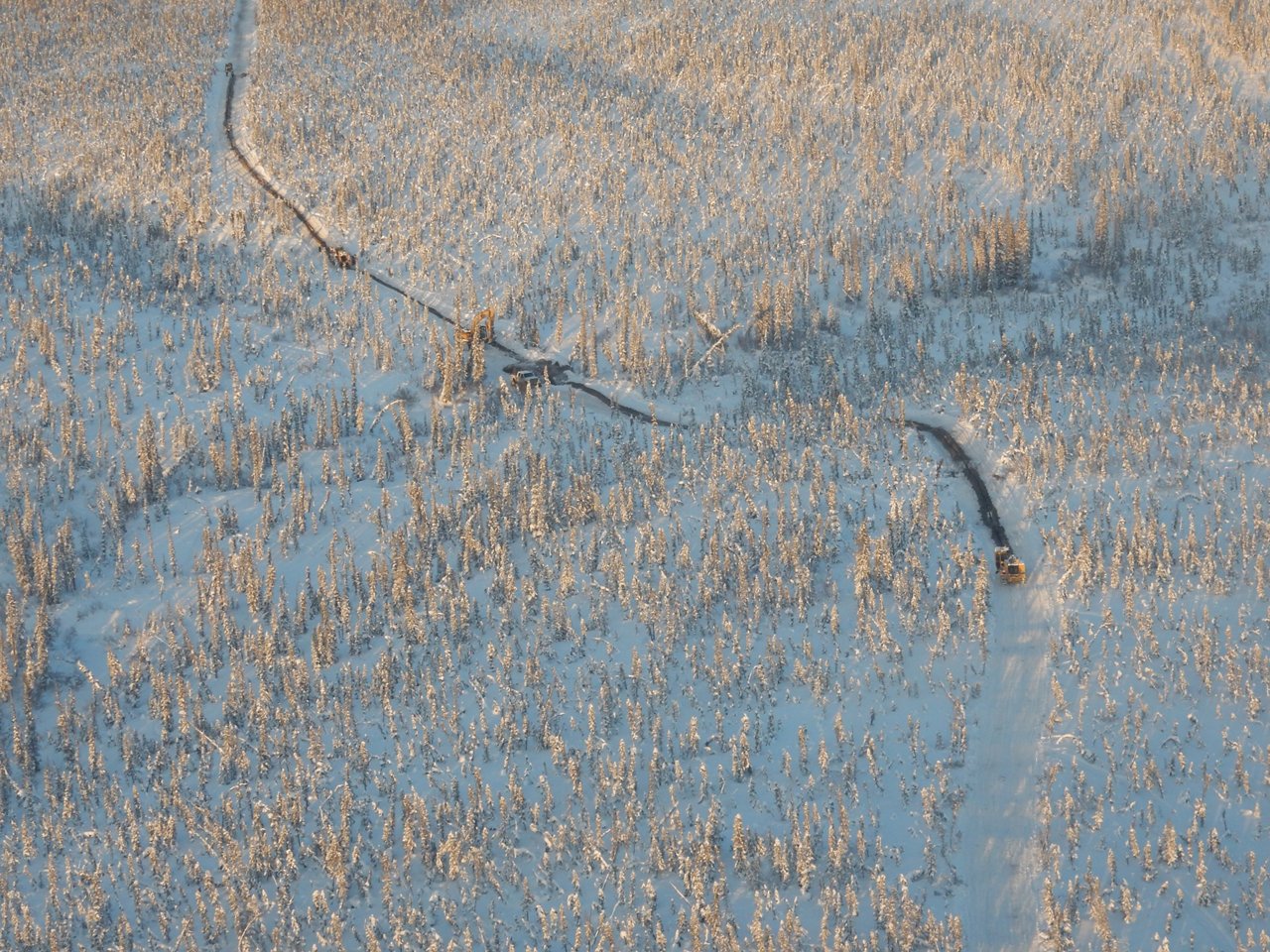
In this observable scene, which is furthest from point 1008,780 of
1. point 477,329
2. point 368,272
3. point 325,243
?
point 325,243

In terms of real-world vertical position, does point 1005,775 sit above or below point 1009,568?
below

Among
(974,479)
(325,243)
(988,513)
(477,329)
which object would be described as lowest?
(988,513)

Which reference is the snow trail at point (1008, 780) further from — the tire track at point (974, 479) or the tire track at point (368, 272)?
the tire track at point (368, 272)

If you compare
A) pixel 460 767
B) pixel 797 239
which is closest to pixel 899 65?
pixel 797 239

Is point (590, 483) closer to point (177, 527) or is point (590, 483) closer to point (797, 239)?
point (177, 527)

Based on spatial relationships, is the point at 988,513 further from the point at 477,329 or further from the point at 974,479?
the point at 477,329

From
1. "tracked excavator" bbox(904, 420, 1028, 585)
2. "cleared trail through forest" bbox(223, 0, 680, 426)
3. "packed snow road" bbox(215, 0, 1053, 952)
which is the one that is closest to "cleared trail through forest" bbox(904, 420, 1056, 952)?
"packed snow road" bbox(215, 0, 1053, 952)

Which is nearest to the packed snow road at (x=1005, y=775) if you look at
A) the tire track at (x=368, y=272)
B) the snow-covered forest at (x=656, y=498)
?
the snow-covered forest at (x=656, y=498)
